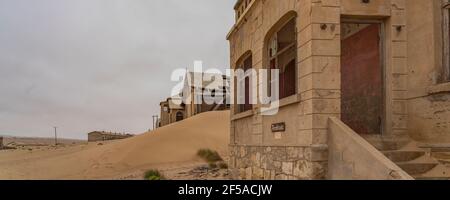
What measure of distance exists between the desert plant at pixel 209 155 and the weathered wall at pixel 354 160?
1546 cm

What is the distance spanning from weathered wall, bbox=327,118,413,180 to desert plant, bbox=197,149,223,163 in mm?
15461

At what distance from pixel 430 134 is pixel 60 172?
20294 millimetres

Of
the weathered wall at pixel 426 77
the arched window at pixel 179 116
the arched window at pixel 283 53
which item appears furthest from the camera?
the arched window at pixel 179 116

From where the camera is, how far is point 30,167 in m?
26.0

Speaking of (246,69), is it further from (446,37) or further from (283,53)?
(446,37)

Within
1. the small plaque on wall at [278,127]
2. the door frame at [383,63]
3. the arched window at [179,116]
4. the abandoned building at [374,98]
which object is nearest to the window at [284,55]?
the abandoned building at [374,98]

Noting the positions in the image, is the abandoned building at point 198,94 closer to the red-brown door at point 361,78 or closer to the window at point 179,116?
the window at point 179,116

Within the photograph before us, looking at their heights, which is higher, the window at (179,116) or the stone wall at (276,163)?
the window at (179,116)

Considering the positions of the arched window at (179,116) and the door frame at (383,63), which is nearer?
the door frame at (383,63)

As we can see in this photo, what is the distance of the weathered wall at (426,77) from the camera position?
7180 mm

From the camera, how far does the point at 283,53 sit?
35.8 ft

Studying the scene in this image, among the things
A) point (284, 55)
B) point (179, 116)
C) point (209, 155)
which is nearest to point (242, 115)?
point (284, 55)
